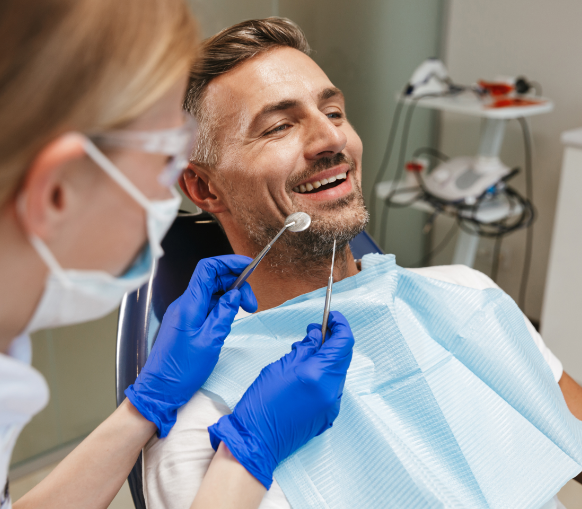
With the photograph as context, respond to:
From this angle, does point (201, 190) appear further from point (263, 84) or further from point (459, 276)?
point (459, 276)

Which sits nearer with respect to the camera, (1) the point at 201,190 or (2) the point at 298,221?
(2) the point at 298,221

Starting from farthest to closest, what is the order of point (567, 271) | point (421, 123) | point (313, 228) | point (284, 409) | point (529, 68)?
1. point (421, 123)
2. point (529, 68)
3. point (567, 271)
4. point (313, 228)
5. point (284, 409)

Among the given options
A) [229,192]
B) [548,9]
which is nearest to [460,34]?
[548,9]

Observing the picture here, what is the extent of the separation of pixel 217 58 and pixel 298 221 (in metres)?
0.42

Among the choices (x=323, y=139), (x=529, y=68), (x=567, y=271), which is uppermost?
(x=323, y=139)

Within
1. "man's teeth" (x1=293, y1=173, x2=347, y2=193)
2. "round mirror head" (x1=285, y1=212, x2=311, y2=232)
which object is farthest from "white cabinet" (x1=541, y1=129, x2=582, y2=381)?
"round mirror head" (x1=285, y1=212, x2=311, y2=232)

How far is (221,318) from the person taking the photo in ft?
3.23

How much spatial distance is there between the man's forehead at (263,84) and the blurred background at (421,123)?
666mm

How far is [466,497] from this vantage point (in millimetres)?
889

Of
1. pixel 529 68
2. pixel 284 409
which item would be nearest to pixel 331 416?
pixel 284 409

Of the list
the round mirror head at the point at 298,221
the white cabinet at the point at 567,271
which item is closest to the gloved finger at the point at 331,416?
the round mirror head at the point at 298,221

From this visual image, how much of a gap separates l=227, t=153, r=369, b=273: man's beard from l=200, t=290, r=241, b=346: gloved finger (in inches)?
8.7

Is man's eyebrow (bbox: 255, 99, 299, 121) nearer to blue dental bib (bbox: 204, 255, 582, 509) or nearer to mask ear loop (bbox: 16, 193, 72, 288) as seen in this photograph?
blue dental bib (bbox: 204, 255, 582, 509)

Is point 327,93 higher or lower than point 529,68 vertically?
higher
